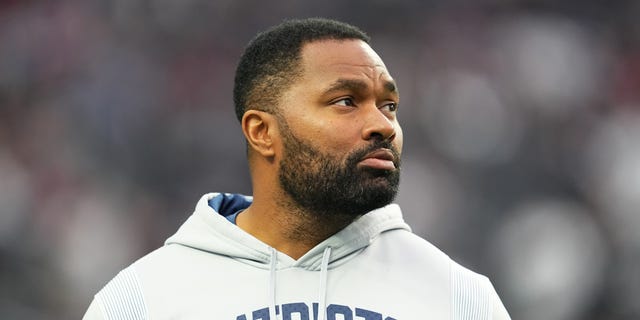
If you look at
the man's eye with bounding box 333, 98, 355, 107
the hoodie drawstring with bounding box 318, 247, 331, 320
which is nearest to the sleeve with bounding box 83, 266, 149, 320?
the hoodie drawstring with bounding box 318, 247, 331, 320

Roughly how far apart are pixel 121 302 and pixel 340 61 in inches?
31.0

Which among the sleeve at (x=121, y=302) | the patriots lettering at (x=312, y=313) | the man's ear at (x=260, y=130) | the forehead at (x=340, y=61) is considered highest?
the forehead at (x=340, y=61)

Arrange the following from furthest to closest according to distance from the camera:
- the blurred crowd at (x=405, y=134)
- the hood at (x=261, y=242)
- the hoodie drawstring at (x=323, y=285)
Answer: the blurred crowd at (x=405, y=134) → the hood at (x=261, y=242) → the hoodie drawstring at (x=323, y=285)

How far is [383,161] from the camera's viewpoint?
230cm

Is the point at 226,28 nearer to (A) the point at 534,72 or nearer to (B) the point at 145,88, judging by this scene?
(B) the point at 145,88

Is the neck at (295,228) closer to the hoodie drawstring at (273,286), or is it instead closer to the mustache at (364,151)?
the hoodie drawstring at (273,286)

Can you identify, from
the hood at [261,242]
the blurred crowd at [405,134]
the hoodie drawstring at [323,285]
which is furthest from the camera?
the blurred crowd at [405,134]

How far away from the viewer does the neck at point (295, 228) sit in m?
2.40

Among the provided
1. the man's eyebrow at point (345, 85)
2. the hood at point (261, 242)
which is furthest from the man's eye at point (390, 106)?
the hood at point (261, 242)

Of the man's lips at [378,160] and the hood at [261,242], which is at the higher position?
the man's lips at [378,160]

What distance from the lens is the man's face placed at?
229 cm

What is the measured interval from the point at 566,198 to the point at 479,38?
1.23 metres

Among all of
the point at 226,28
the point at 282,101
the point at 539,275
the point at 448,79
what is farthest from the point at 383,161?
the point at 226,28

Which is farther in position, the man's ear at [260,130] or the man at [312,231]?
the man's ear at [260,130]
